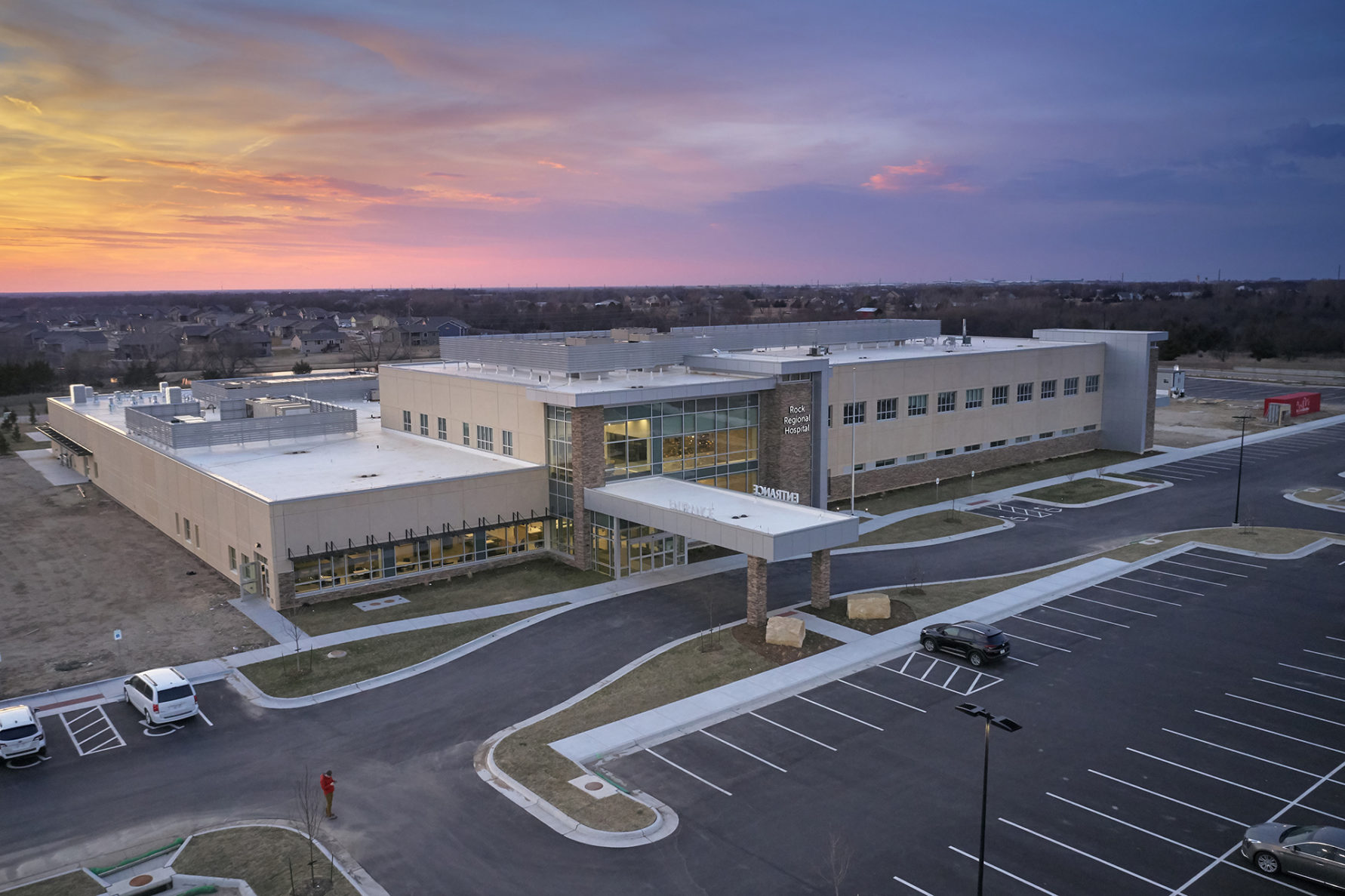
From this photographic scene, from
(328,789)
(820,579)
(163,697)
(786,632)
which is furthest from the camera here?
(820,579)

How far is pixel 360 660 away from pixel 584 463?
14851mm

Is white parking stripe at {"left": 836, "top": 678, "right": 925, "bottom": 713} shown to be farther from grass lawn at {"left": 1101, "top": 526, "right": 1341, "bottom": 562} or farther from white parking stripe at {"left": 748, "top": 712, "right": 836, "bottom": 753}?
grass lawn at {"left": 1101, "top": 526, "right": 1341, "bottom": 562}

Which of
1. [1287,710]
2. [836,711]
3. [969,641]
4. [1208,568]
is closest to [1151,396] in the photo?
[1208,568]

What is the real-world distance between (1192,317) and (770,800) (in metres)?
195

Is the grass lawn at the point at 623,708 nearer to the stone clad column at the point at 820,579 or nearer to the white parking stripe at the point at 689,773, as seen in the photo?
the white parking stripe at the point at 689,773

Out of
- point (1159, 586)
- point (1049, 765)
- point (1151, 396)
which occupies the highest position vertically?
point (1151, 396)

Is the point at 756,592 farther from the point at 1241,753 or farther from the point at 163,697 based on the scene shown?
the point at 163,697

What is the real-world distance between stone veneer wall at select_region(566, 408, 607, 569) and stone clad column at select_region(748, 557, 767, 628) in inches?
437

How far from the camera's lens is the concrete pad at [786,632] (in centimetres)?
3491

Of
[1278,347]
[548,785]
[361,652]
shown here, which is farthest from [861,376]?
[1278,347]

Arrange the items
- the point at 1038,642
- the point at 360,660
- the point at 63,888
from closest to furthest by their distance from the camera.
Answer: the point at 63,888
the point at 360,660
the point at 1038,642

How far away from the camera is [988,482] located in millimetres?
64812

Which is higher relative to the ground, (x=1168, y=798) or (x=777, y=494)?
(x=777, y=494)

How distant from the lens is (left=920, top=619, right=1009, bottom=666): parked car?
109 ft
